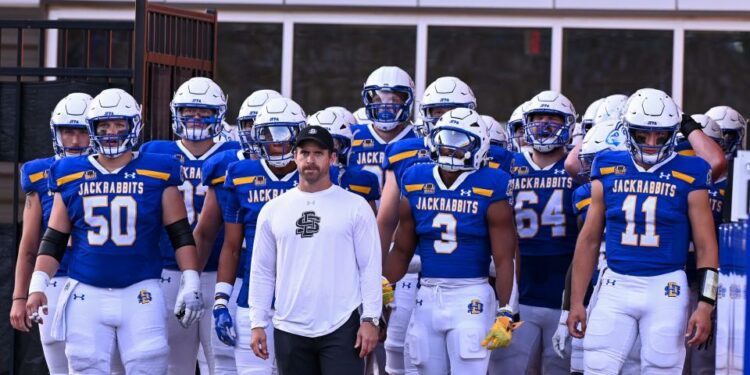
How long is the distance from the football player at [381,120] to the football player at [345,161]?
0.47 feet

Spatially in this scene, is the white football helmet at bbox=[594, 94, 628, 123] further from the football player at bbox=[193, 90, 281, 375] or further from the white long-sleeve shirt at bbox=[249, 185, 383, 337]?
the white long-sleeve shirt at bbox=[249, 185, 383, 337]

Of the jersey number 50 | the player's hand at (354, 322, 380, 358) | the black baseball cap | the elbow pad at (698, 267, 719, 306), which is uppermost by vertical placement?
the black baseball cap

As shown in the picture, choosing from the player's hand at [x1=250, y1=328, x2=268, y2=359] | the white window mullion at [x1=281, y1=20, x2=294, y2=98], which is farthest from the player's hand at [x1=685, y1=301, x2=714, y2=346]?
the white window mullion at [x1=281, y1=20, x2=294, y2=98]

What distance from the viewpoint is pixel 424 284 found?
27.1 feet

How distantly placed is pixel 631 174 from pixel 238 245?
81.8 inches

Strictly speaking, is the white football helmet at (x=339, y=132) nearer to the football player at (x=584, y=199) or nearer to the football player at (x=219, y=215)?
the football player at (x=219, y=215)

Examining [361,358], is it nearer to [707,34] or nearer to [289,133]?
[289,133]

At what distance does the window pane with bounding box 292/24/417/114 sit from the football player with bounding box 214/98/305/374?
6193 millimetres

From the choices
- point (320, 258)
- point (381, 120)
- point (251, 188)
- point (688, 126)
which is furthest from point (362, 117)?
point (320, 258)

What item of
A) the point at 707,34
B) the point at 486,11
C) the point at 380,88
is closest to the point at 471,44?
the point at 486,11

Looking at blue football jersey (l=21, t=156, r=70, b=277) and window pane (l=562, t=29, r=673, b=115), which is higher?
window pane (l=562, t=29, r=673, b=115)

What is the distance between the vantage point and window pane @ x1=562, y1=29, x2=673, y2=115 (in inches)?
572

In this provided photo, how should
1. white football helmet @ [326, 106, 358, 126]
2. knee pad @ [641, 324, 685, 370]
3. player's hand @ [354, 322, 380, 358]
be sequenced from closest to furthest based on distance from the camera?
player's hand @ [354, 322, 380, 358], knee pad @ [641, 324, 685, 370], white football helmet @ [326, 106, 358, 126]

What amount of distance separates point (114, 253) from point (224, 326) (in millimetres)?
724
